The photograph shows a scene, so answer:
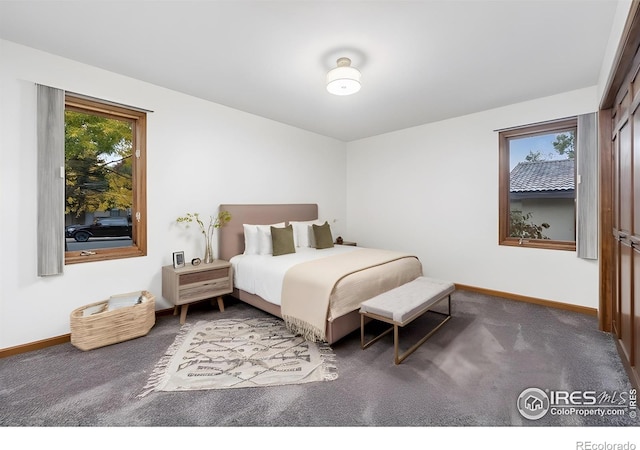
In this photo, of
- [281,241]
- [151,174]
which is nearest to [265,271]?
[281,241]

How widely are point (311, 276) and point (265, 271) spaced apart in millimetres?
656

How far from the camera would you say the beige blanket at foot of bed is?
2.40 meters

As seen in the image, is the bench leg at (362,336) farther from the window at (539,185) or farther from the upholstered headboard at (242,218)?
the window at (539,185)

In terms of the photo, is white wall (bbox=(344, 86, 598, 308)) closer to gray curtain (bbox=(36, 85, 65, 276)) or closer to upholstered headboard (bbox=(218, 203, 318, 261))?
upholstered headboard (bbox=(218, 203, 318, 261))

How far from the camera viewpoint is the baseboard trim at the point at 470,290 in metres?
2.38

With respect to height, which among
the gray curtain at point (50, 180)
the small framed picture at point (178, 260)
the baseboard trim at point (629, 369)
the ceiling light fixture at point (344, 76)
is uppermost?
the ceiling light fixture at point (344, 76)

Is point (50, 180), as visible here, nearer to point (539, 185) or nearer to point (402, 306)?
point (402, 306)

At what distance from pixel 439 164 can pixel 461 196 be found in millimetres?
603

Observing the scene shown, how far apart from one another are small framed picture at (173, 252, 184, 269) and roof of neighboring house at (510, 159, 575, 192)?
4.32 m

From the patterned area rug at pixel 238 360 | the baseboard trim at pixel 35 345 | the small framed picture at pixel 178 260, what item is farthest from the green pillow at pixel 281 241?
the baseboard trim at pixel 35 345

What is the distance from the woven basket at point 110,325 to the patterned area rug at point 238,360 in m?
0.38

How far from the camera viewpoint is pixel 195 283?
308cm

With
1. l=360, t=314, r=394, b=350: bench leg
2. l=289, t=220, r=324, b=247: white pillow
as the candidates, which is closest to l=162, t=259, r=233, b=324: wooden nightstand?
l=289, t=220, r=324, b=247: white pillow
